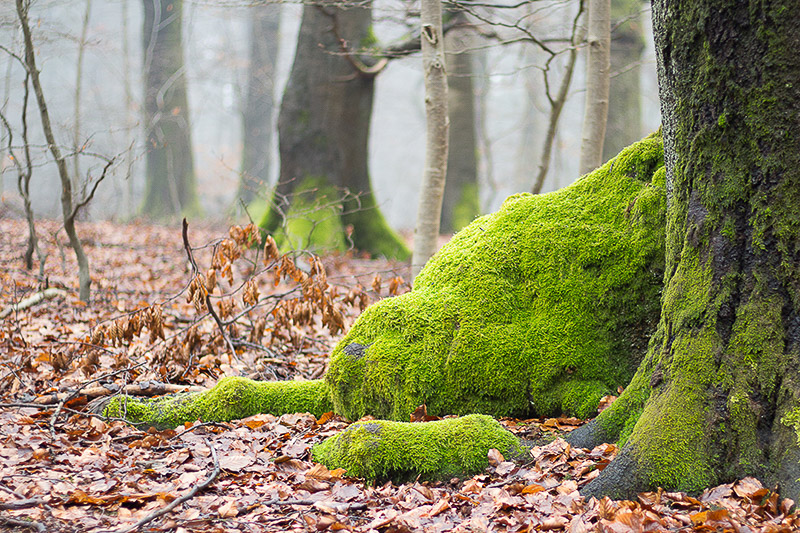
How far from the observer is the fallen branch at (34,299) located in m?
6.16

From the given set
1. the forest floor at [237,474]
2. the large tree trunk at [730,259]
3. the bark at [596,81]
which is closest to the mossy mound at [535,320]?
the forest floor at [237,474]

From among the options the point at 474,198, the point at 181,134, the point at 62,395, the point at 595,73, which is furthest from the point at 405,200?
the point at 62,395

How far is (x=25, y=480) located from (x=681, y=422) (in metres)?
3.19

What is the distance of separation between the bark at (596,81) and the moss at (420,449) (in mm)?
4204

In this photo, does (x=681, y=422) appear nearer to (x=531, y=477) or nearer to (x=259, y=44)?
(x=531, y=477)

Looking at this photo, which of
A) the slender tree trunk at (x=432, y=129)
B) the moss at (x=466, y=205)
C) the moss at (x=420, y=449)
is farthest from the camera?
the moss at (x=466, y=205)

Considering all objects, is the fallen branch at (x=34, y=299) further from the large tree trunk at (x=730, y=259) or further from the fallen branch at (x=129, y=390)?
the large tree trunk at (x=730, y=259)

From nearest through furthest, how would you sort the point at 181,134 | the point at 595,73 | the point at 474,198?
the point at 595,73, the point at 474,198, the point at 181,134

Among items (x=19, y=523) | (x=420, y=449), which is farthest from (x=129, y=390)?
(x=420, y=449)

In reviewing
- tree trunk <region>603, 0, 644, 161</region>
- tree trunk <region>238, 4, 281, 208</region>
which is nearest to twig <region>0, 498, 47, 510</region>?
tree trunk <region>603, 0, 644, 161</region>

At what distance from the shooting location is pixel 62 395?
4.36m

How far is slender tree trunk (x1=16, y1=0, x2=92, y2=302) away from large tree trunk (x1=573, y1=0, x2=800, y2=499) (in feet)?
20.1

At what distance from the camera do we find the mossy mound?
3658 mm

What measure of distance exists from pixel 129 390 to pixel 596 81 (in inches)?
219
